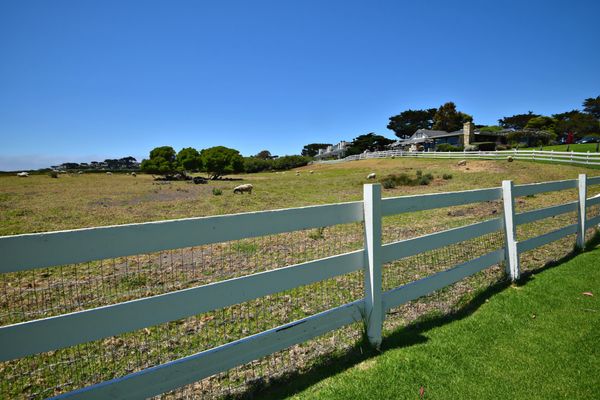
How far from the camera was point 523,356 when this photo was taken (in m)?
3.33

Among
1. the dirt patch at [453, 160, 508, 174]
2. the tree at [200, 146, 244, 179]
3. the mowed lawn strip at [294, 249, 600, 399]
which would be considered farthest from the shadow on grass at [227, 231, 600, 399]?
the tree at [200, 146, 244, 179]

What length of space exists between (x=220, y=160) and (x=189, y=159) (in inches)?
186

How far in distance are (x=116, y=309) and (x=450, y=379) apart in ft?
8.94

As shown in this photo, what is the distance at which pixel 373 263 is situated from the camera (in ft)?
11.3

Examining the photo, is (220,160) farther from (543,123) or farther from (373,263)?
(543,123)

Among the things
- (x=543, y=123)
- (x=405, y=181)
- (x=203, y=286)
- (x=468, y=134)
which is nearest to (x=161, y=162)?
(x=405, y=181)

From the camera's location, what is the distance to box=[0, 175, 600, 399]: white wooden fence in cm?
209

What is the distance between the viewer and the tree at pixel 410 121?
10294 centimetres

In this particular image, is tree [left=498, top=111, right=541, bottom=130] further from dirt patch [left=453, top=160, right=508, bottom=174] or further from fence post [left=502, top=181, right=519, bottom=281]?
fence post [left=502, top=181, right=519, bottom=281]

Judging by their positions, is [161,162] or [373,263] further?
[161,162]

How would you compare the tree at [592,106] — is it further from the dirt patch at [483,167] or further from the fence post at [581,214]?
the fence post at [581,214]

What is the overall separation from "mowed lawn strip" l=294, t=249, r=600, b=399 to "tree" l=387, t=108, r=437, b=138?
107173 millimetres

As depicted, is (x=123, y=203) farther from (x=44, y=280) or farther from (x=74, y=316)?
(x=74, y=316)

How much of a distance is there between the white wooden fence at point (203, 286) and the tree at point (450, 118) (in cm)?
9555
